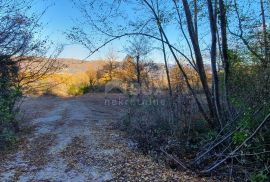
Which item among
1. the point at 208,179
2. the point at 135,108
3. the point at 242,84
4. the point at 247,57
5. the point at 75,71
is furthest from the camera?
the point at 75,71

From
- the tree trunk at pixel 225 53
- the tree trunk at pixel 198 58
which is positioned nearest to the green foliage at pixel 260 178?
the tree trunk at pixel 225 53

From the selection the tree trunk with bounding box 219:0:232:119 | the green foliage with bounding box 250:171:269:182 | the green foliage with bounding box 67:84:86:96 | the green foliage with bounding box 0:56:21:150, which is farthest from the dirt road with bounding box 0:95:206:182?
the green foliage with bounding box 67:84:86:96

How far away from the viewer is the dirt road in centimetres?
664

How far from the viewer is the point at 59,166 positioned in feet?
24.1

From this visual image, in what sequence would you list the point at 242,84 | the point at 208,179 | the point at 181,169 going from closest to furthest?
the point at 208,179 → the point at 181,169 → the point at 242,84

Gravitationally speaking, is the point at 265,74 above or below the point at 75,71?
below

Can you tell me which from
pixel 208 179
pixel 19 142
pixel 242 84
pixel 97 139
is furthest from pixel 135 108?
pixel 208 179

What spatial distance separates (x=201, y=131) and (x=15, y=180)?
211 inches

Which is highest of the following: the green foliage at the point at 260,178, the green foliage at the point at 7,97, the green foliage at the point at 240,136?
the green foliage at the point at 7,97

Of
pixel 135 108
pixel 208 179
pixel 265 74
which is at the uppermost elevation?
pixel 265 74

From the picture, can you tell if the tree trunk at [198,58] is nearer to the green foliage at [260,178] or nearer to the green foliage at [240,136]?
the green foliage at [240,136]

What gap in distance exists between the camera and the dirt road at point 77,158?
6.64m

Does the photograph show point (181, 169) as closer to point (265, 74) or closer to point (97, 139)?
point (265, 74)

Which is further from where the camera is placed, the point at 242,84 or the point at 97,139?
the point at 97,139
